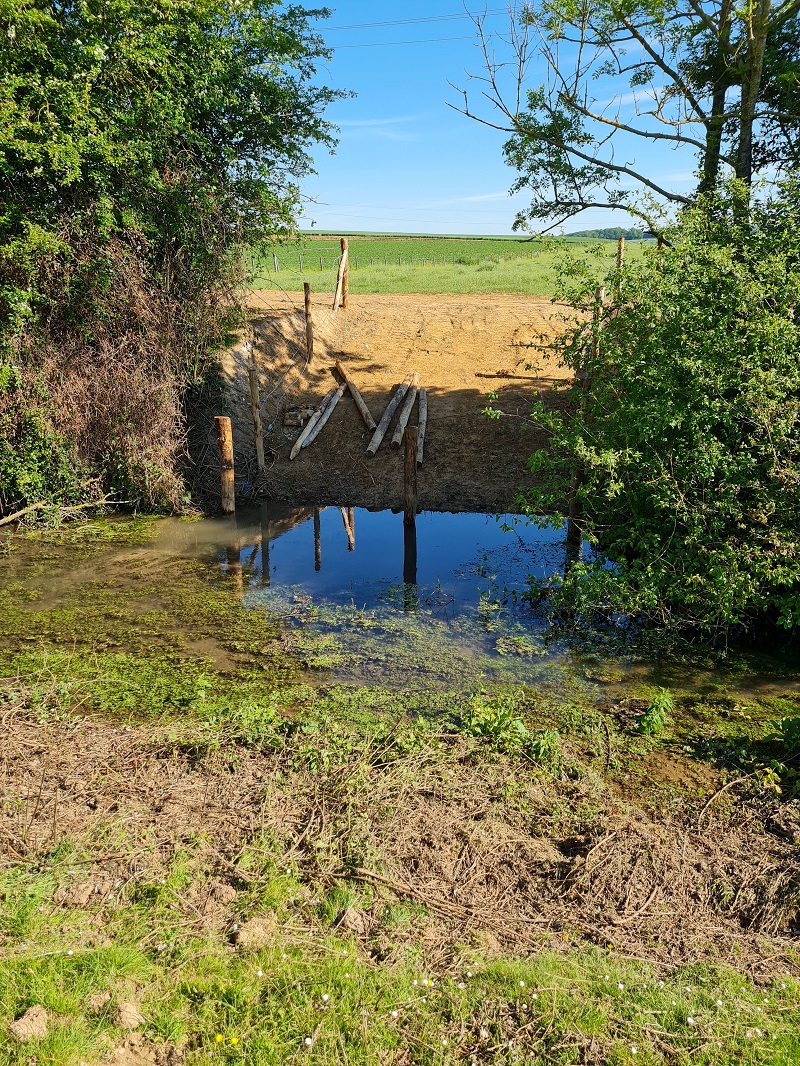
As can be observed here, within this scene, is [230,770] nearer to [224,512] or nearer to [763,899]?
[763,899]

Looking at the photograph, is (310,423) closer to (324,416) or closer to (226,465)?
(324,416)

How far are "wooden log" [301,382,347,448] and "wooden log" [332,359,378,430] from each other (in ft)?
0.74

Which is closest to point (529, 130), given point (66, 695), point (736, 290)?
point (736, 290)

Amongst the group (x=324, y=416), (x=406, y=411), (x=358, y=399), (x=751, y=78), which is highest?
(x=751, y=78)

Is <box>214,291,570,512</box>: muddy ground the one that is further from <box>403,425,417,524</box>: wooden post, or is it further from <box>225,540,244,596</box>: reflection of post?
<box>225,540,244,596</box>: reflection of post

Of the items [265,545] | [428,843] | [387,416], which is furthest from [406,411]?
[428,843]

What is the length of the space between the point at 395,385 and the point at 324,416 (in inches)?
101

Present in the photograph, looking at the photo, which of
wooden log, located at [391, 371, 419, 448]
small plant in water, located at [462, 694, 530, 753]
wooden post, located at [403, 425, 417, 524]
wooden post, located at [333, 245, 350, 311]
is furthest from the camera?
wooden post, located at [333, 245, 350, 311]

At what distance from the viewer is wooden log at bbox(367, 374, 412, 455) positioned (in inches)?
647

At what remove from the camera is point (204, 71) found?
44.0 ft

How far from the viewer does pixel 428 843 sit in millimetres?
5734

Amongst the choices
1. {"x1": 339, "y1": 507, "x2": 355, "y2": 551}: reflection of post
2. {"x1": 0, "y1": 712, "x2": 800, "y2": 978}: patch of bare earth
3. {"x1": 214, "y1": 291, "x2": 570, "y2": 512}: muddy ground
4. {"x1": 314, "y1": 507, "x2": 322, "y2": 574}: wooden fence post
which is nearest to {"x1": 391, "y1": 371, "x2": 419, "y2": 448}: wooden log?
{"x1": 214, "y1": 291, "x2": 570, "y2": 512}: muddy ground

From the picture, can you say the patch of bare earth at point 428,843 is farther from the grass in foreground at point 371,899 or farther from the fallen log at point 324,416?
the fallen log at point 324,416

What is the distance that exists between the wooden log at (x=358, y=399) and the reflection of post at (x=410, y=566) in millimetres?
3812
